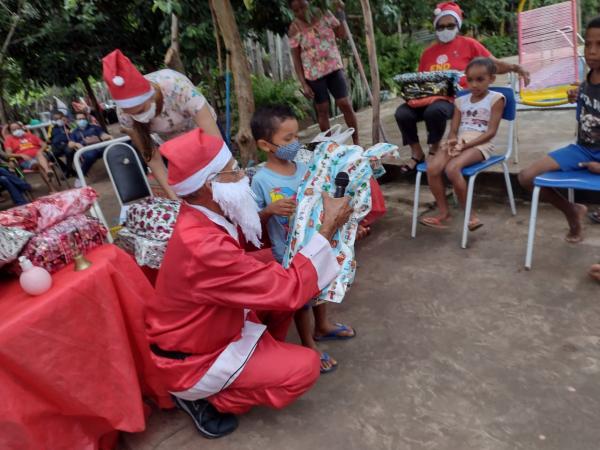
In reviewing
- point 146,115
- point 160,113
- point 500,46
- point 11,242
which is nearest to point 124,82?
point 146,115

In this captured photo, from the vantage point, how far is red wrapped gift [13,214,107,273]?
2.12 m

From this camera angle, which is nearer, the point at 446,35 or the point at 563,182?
the point at 563,182

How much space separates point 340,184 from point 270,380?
975 millimetres

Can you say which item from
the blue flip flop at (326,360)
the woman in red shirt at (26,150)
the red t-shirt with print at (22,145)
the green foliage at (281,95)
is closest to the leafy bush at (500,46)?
the green foliage at (281,95)

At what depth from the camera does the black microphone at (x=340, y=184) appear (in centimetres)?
233

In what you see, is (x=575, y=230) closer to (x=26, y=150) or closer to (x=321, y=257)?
(x=321, y=257)

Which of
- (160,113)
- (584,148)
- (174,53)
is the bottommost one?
(584,148)

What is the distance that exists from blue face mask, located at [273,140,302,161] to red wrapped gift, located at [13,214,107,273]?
39.2 inches

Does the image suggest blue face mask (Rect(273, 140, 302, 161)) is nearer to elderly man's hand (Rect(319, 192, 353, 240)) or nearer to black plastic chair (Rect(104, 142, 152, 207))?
elderly man's hand (Rect(319, 192, 353, 240))

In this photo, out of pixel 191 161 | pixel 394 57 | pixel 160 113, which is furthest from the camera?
pixel 394 57

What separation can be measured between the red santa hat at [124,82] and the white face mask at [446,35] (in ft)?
8.78

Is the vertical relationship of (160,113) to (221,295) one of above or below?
above

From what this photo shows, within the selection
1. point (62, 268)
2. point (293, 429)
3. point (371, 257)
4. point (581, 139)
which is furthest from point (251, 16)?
point (293, 429)

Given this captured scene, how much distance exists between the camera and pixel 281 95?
8.19m
